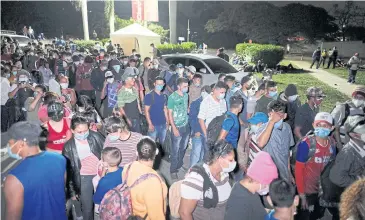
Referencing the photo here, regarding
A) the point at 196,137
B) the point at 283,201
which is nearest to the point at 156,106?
the point at 196,137

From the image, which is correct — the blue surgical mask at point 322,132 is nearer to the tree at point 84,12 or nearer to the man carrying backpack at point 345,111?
the man carrying backpack at point 345,111

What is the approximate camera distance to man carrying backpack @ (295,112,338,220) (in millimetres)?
4025

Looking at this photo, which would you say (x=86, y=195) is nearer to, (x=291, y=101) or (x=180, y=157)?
(x=180, y=157)

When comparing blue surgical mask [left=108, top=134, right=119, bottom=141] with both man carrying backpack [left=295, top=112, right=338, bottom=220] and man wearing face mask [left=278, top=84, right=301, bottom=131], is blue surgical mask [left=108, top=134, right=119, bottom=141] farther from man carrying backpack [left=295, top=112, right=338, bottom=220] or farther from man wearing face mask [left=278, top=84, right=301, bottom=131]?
man wearing face mask [left=278, top=84, right=301, bottom=131]

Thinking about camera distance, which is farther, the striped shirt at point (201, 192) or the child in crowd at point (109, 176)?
the child in crowd at point (109, 176)

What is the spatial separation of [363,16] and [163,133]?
206 ft

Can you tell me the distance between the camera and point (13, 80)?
25.5ft

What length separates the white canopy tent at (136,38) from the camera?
905 inches

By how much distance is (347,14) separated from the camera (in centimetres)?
5756

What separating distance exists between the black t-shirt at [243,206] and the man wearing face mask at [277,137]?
4.44ft

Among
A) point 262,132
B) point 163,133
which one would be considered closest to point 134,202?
point 262,132

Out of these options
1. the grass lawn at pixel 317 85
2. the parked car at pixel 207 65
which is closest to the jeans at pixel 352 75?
the grass lawn at pixel 317 85

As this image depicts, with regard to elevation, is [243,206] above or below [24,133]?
below

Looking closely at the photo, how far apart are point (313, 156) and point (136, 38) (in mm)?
21009
